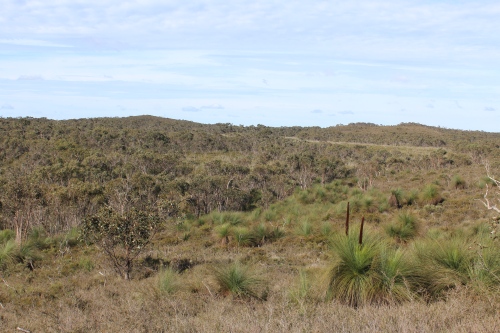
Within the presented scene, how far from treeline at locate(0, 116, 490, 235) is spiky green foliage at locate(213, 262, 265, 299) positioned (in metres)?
8.06

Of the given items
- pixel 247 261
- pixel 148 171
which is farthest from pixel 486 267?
pixel 148 171

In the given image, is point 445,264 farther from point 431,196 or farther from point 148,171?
point 148,171

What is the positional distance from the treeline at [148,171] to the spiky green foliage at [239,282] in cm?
806

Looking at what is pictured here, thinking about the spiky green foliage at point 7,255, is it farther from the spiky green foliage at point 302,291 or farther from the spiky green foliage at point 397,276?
the spiky green foliage at point 397,276

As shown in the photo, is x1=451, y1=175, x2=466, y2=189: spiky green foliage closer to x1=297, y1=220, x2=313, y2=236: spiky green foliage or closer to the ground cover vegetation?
the ground cover vegetation

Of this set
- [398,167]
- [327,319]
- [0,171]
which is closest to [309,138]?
[398,167]

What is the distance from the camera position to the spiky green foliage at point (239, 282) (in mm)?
7723

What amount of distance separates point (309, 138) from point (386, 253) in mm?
120358

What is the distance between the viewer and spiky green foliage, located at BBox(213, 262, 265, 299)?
304 inches

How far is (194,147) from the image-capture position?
8162 cm

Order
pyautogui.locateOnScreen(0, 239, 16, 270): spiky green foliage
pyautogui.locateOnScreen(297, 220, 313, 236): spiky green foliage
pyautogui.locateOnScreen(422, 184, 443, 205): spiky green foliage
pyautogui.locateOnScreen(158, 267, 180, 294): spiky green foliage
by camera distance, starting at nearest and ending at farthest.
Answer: pyautogui.locateOnScreen(158, 267, 180, 294): spiky green foliage < pyautogui.locateOnScreen(0, 239, 16, 270): spiky green foliage < pyautogui.locateOnScreen(297, 220, 313, 236): spiky green foliage < pyautogui.locateOnScreen(422, 184, 443, 205): spiky green foliage

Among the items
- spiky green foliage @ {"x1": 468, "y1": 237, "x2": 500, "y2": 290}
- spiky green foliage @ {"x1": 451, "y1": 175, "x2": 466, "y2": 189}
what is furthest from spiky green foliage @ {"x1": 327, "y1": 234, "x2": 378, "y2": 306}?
spiky green foliage @ {"x1": 451, "y1": 175, "x2": 466, "y2": 189}

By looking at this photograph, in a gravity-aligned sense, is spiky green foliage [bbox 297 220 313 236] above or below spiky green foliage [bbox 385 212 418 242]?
below

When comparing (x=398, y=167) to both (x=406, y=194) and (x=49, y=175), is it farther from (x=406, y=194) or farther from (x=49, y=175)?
(x=49, y=175)
